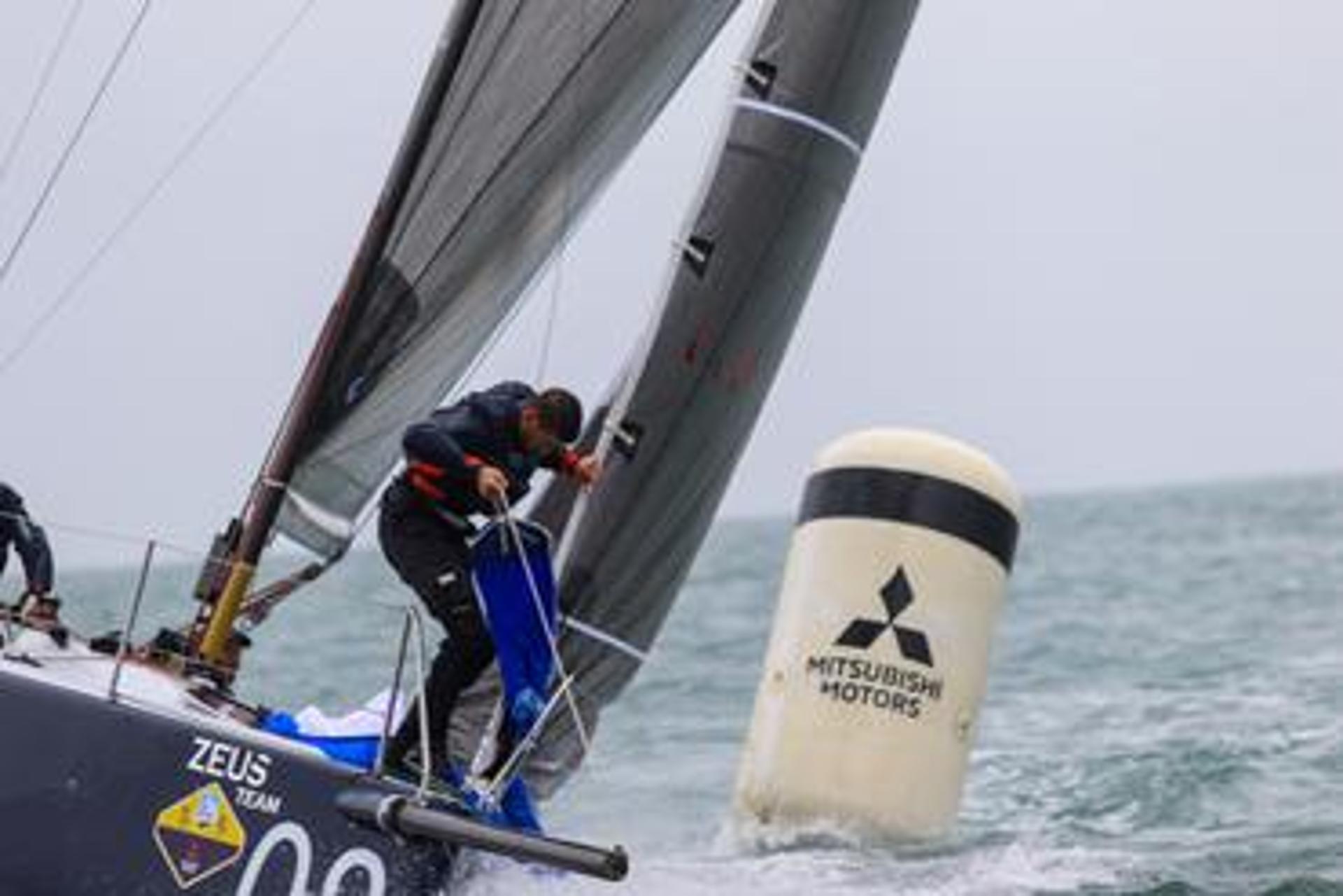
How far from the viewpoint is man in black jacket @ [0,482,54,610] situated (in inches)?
283

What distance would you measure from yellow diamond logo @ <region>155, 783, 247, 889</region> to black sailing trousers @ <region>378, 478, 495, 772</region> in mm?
551

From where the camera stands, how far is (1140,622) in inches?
731

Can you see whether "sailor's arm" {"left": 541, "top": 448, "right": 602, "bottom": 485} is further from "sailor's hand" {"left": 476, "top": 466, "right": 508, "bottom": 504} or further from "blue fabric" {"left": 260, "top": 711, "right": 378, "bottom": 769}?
"blue fabric" {"left": 260, "top": 711, "right": 378, "bottom": 769}

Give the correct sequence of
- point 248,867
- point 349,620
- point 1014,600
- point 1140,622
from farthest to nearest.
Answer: point 349,620, point 1014,600, point 1140,622, point 248,867

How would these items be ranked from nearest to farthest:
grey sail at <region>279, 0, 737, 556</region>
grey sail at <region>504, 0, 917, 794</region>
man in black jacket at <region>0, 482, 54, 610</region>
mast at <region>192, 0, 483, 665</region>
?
man in black jacket at <region>0, 482, 54, 610</region> → mast at <region>192, 0, 483, 665</region> → grey sail at <region>279, 0, 737, 556</region> → grey sail at <region>504, 0, 917, 794</region>

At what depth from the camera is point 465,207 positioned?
7777mm

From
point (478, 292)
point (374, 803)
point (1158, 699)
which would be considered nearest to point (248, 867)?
point (374, 803)

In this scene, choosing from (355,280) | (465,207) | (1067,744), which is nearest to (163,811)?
(355,280)

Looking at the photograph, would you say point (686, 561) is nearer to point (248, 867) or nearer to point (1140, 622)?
point (248, 867)

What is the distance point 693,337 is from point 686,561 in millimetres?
731

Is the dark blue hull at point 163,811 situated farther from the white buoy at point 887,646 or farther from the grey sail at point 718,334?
the white buoy at point 887,646

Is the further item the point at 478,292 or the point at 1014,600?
the point at 1014,600

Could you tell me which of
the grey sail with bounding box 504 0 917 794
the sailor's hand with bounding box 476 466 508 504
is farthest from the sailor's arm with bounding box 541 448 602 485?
the grey sail with bounding box 504 0 917 794

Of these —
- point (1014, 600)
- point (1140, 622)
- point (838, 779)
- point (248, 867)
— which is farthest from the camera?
point (1014, 600)
